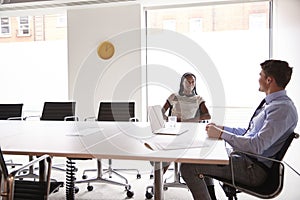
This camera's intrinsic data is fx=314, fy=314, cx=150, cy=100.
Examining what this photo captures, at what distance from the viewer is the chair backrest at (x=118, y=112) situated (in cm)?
412

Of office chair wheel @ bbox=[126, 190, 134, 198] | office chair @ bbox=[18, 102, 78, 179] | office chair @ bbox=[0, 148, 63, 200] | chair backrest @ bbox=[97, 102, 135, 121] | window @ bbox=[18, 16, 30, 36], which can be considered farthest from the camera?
window @ bbox=[18, 16, 30, 36]

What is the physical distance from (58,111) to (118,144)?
227 cm

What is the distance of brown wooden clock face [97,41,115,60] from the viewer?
5.24 meters

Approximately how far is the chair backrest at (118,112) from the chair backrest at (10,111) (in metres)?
1.22

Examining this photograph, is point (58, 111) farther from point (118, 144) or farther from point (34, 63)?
point (118, 144)

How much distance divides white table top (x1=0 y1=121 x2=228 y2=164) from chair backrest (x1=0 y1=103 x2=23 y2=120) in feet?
4.16

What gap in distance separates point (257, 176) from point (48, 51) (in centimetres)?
472

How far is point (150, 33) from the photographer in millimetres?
5305

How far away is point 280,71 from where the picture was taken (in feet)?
7.14

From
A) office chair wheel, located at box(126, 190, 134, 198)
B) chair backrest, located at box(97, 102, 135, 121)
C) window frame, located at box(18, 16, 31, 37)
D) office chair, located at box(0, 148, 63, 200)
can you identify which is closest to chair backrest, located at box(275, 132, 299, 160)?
office chair, located at box(0, 148, 63, 200)

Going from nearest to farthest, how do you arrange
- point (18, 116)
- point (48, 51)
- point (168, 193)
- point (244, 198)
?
1. point (244, 198)
2. point (168, 193)
3. point (18, 116)
4. point (48, 51)

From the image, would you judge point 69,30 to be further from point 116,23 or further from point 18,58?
point 18,58

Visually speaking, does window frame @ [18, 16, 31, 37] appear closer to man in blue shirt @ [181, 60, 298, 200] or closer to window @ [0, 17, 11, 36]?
window @ [0, 17, 11, 36]

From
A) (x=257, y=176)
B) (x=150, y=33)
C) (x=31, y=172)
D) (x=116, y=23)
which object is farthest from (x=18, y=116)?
(x=257, y=176)
